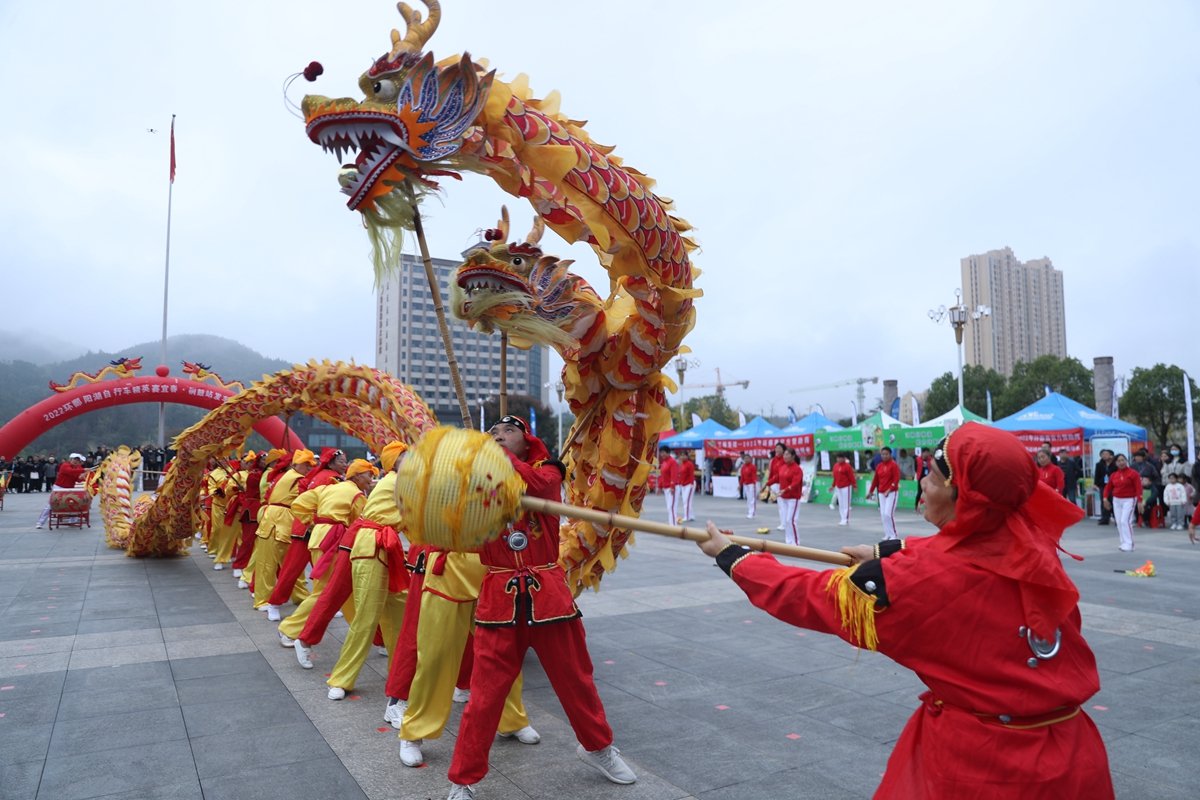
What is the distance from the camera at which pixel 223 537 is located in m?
10.2

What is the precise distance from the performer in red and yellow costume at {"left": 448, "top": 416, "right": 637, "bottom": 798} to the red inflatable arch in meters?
12.0

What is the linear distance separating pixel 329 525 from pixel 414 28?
3536 millimetres

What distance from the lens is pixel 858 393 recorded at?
54.4 m

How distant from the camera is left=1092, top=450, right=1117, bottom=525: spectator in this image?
45.9 feet

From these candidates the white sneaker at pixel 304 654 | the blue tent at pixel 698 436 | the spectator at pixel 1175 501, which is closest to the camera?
the white sneaker at pixel 304 654

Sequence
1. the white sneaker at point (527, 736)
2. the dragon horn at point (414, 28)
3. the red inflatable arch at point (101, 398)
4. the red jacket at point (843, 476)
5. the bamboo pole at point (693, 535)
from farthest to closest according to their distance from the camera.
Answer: the red jacket at point (843, 476) < the red inflatable arch at point (101, 398) < the white sneaker at point (527, 736) < the dragon horn at point (414, 28) < the bamboo pole at point (693, 535)

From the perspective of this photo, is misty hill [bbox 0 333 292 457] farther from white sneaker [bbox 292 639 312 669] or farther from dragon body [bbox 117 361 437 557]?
white sneaker [bbox 292 639 312 669]

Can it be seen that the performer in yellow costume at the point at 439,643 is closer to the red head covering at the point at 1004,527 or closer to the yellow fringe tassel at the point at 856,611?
the yellow fringe tassel at the point at 856,611

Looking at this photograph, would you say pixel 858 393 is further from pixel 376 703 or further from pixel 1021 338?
pixel 376 703

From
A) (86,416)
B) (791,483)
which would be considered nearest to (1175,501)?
(791,483)

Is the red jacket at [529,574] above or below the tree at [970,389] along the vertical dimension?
below

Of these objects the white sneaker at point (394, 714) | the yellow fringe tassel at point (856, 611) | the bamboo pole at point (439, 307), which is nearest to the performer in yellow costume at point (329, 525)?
the white sneaker at point (394, 714)

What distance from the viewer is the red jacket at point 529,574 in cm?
304

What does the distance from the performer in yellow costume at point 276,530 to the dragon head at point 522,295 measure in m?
3.99
